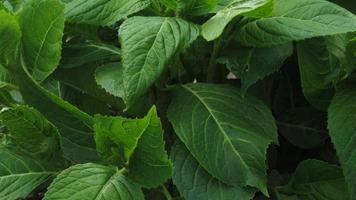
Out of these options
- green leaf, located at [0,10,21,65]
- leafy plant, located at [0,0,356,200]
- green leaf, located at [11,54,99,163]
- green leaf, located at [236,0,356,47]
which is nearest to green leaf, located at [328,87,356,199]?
leafy plant, located at [0,0,356,200]

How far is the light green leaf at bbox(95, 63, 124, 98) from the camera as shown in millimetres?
854

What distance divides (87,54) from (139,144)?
224 mm

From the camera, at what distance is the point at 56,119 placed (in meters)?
0.92

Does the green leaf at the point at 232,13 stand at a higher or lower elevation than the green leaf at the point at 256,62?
higher

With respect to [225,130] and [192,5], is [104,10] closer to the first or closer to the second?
[192,5]

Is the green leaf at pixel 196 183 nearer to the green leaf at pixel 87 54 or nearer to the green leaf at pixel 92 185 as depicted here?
the green leaf at pixel 92 185

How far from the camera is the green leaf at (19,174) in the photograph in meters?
0.90

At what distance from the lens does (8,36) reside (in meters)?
0.87

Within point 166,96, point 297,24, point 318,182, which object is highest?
point 297,24

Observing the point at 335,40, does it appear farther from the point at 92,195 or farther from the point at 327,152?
the point at 92,195

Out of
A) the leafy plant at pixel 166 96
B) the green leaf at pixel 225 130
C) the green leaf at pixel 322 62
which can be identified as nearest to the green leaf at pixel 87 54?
the leafy plant at pixel 166 96

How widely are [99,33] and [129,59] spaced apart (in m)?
0.28

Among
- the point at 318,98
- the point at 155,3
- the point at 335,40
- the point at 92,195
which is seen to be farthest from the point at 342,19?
the point at 92,195

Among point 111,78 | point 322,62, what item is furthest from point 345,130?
point 111,78
